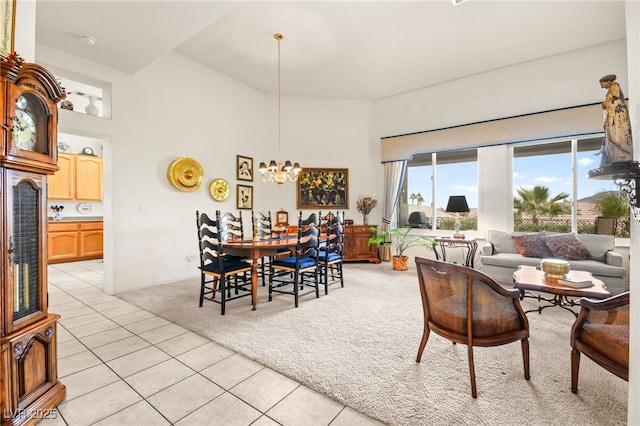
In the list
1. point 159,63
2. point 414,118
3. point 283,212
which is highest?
point 159,63

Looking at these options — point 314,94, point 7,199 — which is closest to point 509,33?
point 314,94

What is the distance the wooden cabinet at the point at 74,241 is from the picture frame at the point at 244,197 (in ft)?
12.1

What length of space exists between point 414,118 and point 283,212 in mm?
3582

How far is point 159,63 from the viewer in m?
4.49

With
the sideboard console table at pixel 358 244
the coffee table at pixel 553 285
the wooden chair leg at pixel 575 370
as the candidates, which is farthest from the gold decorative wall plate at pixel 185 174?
the wooden chair leg at pixel 575 370

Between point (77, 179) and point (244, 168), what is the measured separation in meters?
4.18

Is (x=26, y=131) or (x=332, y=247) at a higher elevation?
(x=26, y=131)

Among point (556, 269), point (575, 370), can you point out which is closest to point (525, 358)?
point (575, 370)

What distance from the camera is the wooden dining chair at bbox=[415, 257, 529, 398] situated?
1740 mm

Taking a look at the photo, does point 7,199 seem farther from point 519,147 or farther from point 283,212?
point 519,147

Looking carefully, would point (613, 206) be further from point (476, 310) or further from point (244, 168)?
point (244, 168)

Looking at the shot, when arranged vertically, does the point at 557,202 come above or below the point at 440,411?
above

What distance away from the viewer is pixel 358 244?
6.05 metres

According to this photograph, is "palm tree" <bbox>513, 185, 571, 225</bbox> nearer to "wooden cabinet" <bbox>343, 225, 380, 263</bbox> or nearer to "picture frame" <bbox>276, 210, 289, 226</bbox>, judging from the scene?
"wooden cabinet" <bbox>343, 225, 380, 263</bbox>
